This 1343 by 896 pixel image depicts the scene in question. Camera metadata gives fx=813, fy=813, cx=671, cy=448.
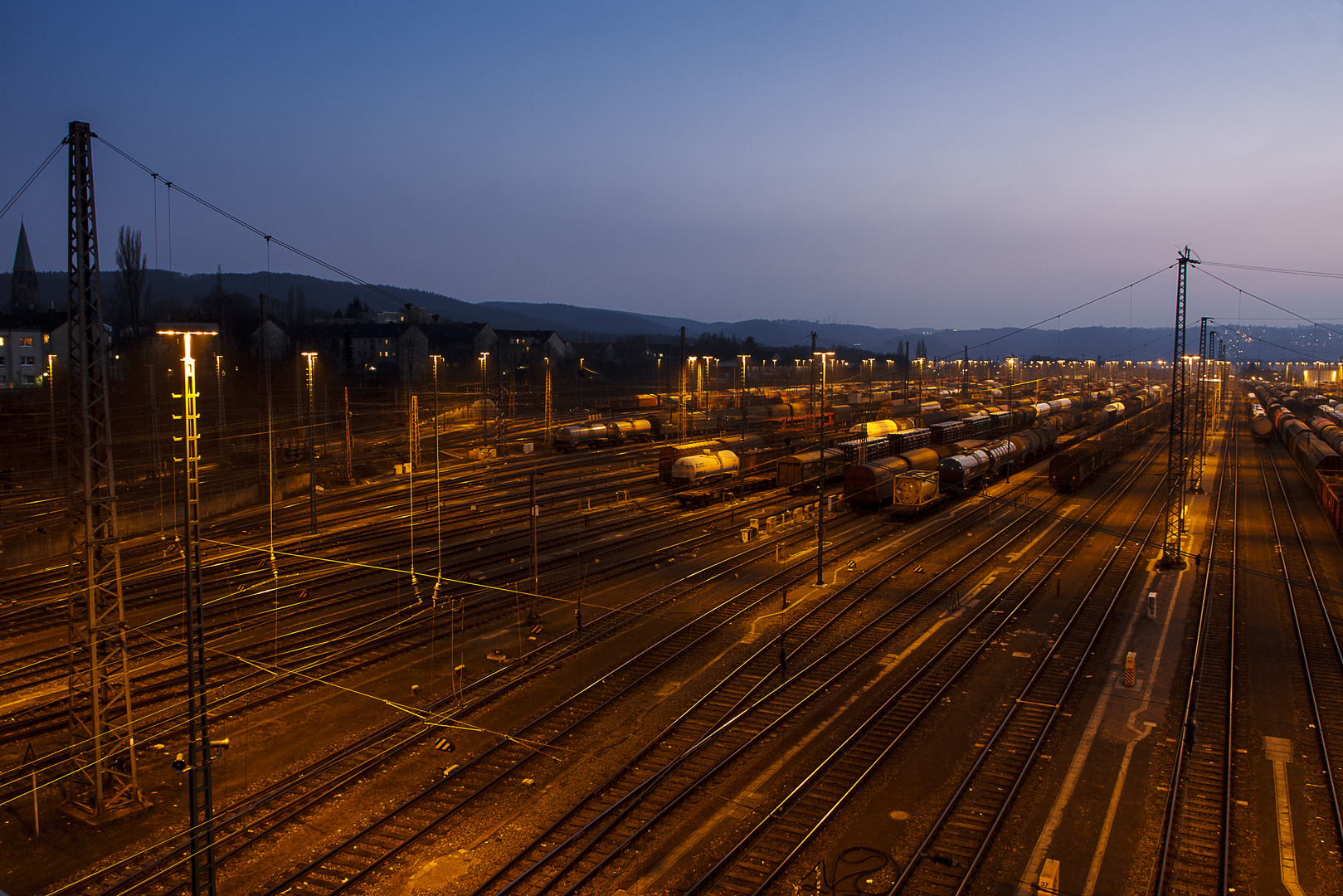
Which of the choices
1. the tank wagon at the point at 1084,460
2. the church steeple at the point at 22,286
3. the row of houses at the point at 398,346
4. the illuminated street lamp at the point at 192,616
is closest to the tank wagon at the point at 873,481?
the tank wagon at the point at 1084,460

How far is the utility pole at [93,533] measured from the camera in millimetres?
11969

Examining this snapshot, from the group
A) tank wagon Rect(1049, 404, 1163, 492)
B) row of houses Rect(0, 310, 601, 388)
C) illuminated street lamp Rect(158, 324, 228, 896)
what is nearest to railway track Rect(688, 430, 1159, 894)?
illuminated street lamp Rect(158, 324, 228, 896)

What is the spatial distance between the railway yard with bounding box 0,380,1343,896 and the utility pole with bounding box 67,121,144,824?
701mm

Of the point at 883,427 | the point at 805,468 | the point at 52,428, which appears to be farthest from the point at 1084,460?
the point at 52,428

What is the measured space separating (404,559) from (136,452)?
29.6 m

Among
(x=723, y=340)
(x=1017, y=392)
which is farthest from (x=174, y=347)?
(x=723, y=340)

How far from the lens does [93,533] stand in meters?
12.7

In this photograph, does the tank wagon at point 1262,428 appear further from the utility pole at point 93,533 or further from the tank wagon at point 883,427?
the utility pole at point 93,533

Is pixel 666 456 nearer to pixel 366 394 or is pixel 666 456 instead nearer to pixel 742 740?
pixel 742 740

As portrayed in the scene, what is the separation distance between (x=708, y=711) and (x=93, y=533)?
11.5 meters

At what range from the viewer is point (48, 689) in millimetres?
17594

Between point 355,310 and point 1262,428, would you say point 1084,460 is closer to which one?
point 1262,428

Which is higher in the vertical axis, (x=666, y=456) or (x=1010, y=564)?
(x=666, y=456)

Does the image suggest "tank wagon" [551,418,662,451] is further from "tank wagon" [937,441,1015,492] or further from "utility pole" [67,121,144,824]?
"utility pole" [67,121,144,824]
